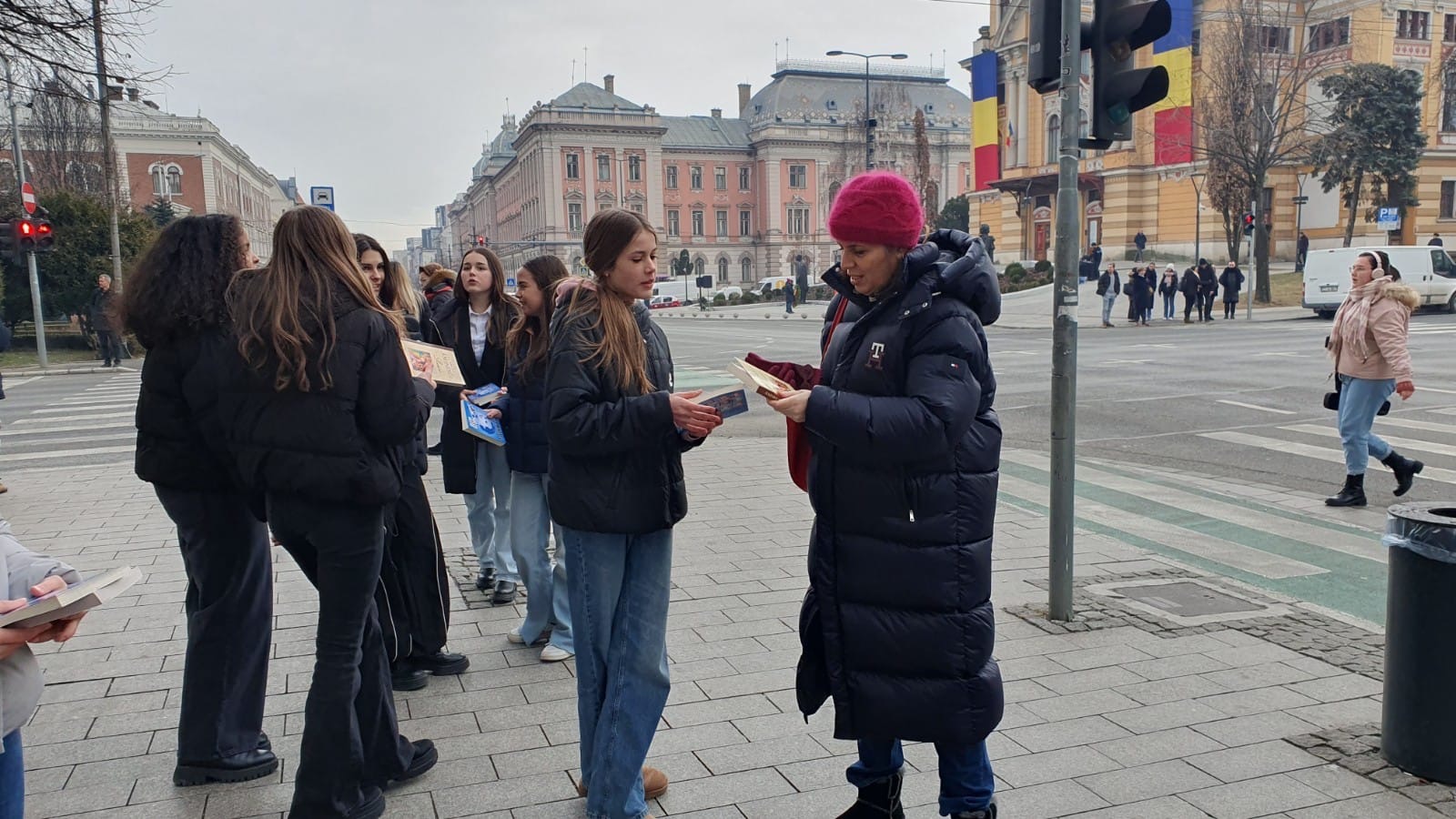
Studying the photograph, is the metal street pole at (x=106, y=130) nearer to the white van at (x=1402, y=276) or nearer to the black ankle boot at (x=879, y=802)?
the black ankle boot at (x=879, y=802)

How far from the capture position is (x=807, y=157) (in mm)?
105062

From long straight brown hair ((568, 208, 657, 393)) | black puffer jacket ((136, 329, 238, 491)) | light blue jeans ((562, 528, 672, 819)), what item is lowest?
light blue jeans ((562, 528, 672, 819))

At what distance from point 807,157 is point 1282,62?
66.7 metres

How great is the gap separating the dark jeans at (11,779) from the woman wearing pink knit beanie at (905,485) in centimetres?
200

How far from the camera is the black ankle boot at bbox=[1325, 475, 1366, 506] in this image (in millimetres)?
8367

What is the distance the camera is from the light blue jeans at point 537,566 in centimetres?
511

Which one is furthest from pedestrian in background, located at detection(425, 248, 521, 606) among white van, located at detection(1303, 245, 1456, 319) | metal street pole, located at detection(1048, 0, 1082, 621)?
white van, located at detection(1303, 245, 1456, 319)

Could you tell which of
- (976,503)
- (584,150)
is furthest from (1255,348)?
(584,150)

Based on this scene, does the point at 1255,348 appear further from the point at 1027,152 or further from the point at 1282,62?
the point at 1027,152

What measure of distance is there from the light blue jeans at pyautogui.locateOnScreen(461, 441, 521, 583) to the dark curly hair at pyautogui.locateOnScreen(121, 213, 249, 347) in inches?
91.9

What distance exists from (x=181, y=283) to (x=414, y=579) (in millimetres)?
1790

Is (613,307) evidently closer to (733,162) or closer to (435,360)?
(435,360)

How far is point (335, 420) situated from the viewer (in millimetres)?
3262

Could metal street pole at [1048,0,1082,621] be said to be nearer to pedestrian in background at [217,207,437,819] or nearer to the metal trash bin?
the metal trash bin
